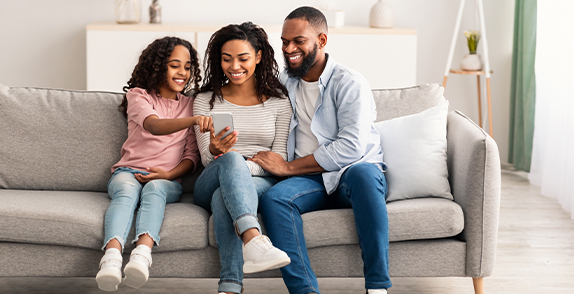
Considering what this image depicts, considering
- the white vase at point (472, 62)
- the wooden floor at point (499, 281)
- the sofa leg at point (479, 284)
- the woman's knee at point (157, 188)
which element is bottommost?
the wooden floor at point (499, 281)

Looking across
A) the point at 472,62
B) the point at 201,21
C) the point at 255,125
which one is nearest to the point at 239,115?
the point at 255,125

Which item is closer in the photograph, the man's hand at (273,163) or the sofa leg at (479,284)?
the sofa leg at (479,284)

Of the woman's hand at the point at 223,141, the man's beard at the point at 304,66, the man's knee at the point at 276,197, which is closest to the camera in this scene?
the man's knee at the point at 276,197

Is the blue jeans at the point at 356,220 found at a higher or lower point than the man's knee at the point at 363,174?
lower

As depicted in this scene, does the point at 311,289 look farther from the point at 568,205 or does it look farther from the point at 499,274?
the point at 568,205

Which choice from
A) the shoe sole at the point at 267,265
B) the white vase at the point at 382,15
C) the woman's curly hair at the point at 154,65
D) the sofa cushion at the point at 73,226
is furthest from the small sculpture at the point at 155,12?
the shoe sole at the point at 267,265

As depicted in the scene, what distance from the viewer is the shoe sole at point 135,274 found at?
1.62 metres

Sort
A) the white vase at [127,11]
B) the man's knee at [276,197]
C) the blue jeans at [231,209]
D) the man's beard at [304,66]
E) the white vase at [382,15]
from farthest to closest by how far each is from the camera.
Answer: the white vase at [382,15]
the white vase at [127,11]
the man's beard at [304,66]
the man's knee at [276,197]
the blue jeans at [231,209]

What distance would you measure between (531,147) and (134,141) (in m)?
2.88

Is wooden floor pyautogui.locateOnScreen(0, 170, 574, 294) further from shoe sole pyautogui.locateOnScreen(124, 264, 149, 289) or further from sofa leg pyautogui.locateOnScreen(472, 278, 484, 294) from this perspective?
shoe sole pyautogui.locateOnScreen(124, 264, 149, 289)

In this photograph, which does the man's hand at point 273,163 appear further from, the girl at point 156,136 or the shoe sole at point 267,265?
the shoe sole at point 267,265

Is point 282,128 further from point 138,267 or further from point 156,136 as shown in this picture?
point 138,267

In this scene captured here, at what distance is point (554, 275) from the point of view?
2.26 metres

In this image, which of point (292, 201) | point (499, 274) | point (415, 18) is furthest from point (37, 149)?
point (415, 18)
